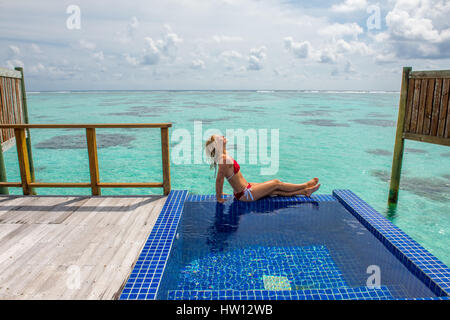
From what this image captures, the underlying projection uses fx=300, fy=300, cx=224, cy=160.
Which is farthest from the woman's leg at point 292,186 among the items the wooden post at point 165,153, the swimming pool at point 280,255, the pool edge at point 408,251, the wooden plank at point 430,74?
the wooden plank at point 430,74

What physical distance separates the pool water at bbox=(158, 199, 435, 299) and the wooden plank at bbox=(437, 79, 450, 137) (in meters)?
2.68

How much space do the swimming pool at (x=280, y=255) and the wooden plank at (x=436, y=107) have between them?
2.48 metres

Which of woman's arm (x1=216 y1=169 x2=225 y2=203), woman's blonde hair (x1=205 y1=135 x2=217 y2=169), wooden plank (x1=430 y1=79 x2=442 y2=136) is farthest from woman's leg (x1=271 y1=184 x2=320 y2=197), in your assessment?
wooden plank (x1=430 y1=79 x2=442 y2=136)

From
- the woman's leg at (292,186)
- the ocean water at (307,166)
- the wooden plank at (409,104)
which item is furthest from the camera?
the ocean water at (307,166)

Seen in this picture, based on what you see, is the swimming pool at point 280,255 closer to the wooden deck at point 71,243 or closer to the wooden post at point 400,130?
the wooden deck at point 71,243

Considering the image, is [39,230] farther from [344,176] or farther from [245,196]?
[344,176]

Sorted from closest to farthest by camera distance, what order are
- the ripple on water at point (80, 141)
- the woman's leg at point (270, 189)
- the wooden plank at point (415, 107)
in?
1. the woman's leg at point (270, 189)
2. the wooden plank at point (415, 107)
3. the ripple on water at point (80, 141)

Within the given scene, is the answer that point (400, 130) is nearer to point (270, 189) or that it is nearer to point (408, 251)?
point (270, 189)

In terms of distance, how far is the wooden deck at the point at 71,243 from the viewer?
9.48 ft

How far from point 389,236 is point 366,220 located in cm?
56

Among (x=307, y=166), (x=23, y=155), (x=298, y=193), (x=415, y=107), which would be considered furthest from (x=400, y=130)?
(x=307, y=166)

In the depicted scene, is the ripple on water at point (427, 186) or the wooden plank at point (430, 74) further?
the ripple on water at point (427, 186)

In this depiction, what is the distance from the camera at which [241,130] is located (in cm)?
2505

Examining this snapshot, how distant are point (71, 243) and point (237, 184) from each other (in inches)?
106
